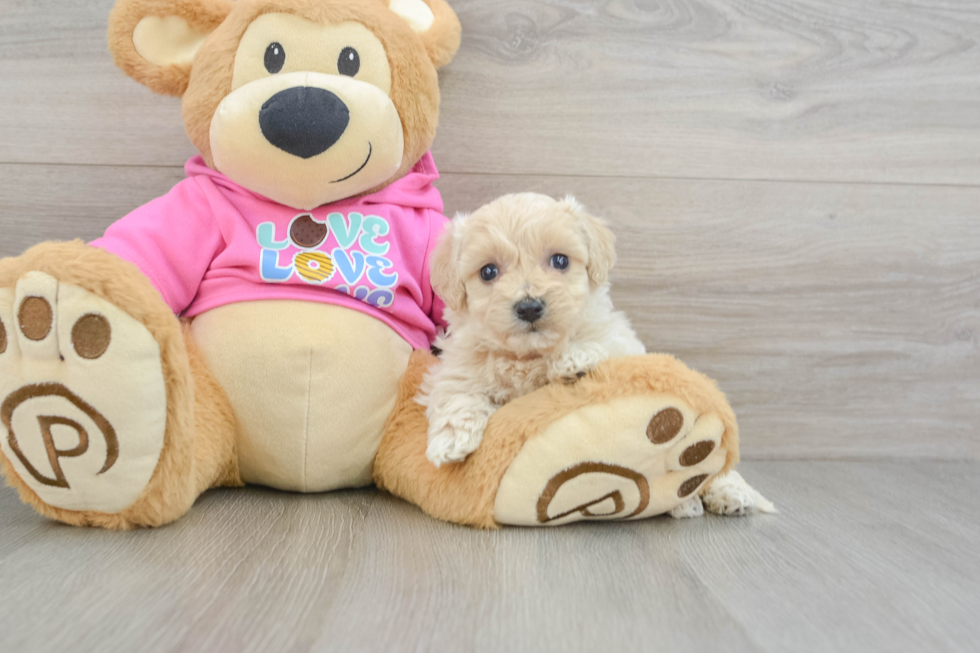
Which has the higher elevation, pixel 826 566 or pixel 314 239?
pixel 314 239

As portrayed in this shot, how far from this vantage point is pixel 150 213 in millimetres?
1174

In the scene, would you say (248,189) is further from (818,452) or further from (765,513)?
(818,452)

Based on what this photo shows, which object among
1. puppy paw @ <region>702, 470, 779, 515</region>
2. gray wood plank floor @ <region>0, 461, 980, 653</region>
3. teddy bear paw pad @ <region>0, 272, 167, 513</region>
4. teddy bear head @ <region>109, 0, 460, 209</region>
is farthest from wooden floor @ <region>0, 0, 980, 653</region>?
teddy bear paw pad @ <region>0, 272, 167, 513</region>

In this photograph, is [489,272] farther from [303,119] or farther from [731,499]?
[731,499]

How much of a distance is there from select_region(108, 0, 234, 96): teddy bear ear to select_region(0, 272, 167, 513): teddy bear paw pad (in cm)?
47

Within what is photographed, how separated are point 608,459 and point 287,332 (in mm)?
559

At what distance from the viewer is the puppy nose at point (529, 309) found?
3.23 ft

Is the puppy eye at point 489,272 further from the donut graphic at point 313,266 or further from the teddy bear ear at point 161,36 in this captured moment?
the teddy bear ear at point 161,36

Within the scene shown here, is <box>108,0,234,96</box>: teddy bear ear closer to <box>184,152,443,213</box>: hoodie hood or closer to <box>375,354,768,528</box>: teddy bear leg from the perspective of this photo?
<box>184,152,443,213</box>: hoodie hood

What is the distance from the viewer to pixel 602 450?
0.98m

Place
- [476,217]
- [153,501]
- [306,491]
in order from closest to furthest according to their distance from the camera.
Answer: [153,501] → [476,217] → [306,491]

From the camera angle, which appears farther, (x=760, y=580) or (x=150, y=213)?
(x=150, y=213)

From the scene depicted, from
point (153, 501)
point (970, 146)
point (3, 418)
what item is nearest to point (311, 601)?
point (153, 501)

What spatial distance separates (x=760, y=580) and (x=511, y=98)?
1.08 m
